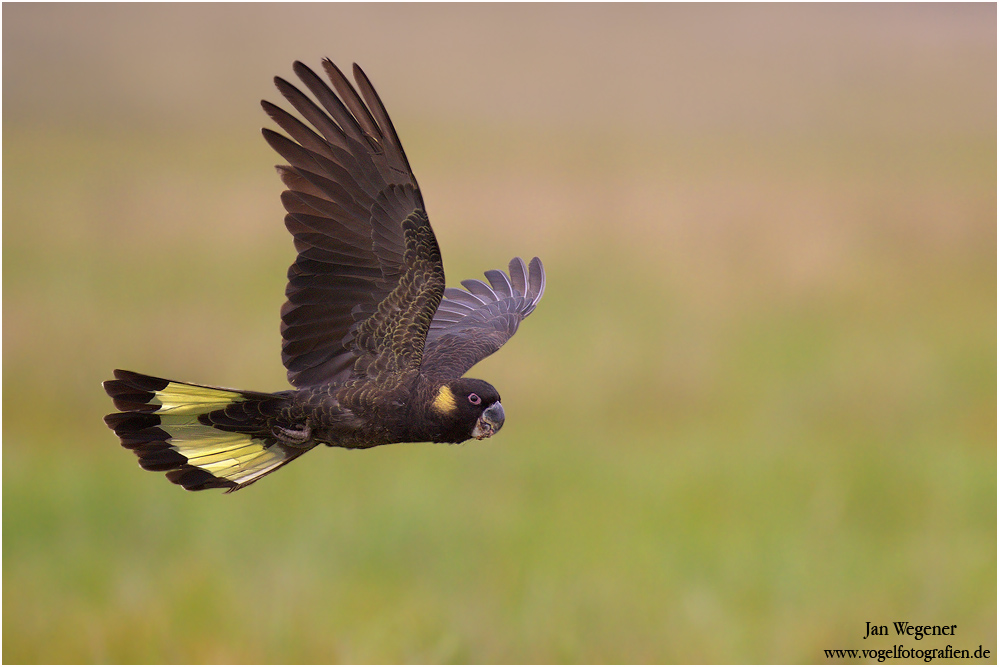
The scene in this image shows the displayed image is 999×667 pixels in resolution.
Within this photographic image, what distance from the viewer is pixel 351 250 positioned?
459 centimetres

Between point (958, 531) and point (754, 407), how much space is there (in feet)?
21.8

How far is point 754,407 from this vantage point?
30031 millimetres

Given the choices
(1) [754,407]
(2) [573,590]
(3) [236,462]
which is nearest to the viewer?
(3) [236,462]

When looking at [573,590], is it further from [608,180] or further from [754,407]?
[608,180]

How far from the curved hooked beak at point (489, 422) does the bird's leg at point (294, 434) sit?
741 mm

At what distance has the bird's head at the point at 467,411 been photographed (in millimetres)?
3838

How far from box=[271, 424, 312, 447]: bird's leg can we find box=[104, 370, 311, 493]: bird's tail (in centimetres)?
4

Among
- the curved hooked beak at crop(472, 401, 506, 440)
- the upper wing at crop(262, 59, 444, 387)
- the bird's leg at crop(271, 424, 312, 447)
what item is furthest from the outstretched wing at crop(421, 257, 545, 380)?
the curved hooked beak at crop(472, 401, 506, 440)

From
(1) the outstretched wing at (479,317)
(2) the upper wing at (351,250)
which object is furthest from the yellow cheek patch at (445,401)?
(1) the outstretched wing at (479,317)

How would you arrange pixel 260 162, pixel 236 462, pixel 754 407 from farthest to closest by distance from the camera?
pixel 260 162, pixel 754 407, pixel 236 462

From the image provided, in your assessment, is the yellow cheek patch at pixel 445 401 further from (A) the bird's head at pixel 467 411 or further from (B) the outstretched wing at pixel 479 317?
(B) the outstretched wing at pixel 479 317

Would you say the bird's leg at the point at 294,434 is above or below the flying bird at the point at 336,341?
below

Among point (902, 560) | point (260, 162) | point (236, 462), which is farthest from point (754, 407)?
point (236, 462)

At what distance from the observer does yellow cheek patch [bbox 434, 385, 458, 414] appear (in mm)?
3861
